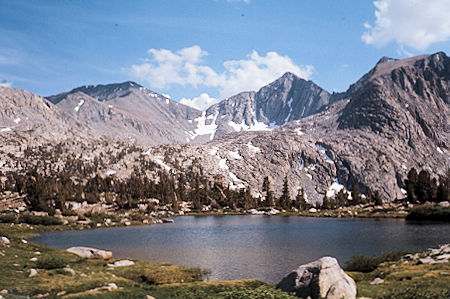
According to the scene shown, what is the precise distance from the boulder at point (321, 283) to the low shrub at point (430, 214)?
89382mm

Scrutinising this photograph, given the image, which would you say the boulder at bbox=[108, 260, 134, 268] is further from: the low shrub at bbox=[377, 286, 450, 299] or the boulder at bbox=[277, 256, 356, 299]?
the low shrub at bbox=[377, 286, 450, 299]

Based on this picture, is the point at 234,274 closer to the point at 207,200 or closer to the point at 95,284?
the point at 95,284

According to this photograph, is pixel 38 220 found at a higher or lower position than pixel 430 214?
lower

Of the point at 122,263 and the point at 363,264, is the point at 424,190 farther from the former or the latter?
the point at 122,263

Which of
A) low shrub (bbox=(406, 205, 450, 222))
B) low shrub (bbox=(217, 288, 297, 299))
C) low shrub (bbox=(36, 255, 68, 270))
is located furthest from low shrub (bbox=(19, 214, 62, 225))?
low shrub (bbox=(406, 205, 450, 222))

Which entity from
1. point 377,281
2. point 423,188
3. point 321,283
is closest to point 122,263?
point 321,283

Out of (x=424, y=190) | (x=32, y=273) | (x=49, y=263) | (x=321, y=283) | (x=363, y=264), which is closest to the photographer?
(x=321, y=283)

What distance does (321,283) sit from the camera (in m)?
24.9

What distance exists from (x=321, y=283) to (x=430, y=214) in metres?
94.3

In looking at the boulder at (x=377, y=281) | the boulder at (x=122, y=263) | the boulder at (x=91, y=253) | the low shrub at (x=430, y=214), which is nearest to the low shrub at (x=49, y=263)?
the boulder at (x=122, y=263)

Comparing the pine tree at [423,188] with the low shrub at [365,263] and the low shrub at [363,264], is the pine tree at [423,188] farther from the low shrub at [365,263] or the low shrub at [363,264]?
the low shrub at [363,264]

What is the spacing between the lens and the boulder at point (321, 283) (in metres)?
24.6

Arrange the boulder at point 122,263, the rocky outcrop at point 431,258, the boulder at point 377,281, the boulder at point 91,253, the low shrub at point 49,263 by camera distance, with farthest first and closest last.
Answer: the boulder at point 91,253 → the boulder at point 122,263 → the low shrub at point 49,263 → the rocky outcrop at point 431,258 → the boulder at point 377,281

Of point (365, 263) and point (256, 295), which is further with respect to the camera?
point (365, 263)
